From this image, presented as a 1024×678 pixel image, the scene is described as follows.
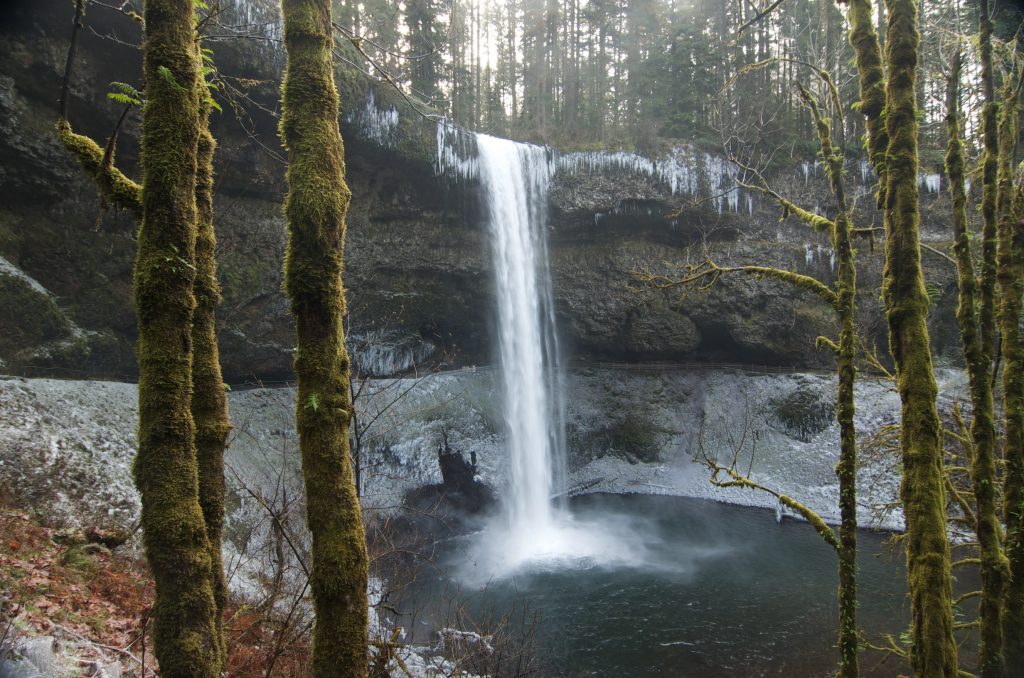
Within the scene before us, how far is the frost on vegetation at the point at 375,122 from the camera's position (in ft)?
48.2

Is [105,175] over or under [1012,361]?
over

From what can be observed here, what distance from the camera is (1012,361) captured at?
4848 mm

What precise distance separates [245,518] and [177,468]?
31.3 feet

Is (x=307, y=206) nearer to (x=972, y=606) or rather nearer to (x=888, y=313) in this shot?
(x=888, y=313)

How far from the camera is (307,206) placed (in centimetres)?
258

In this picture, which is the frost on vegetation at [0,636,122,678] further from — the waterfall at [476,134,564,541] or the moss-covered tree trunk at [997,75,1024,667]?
the waterfall at [476,134,564,541]

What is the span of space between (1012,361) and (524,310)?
50.7 feet

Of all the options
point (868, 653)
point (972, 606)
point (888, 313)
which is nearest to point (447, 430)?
point (868, 653)

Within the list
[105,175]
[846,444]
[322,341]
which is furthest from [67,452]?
[846,444]

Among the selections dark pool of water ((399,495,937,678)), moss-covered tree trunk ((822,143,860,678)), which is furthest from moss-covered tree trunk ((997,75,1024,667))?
dark pool of water ((399,495,937,678))

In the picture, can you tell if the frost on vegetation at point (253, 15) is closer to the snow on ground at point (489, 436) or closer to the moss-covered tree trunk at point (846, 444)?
the snow on ground at point (489, 436)

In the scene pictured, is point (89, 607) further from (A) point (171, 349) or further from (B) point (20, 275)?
(B) point (20, 275)

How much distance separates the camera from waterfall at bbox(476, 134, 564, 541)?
18141 millimetres

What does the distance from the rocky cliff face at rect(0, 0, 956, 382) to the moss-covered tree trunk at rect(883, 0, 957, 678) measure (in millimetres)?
3537
